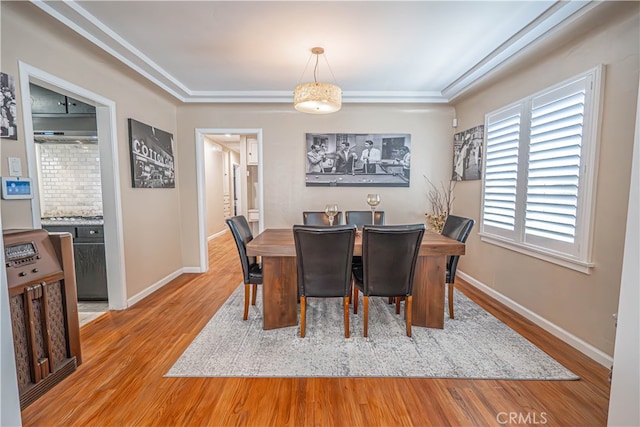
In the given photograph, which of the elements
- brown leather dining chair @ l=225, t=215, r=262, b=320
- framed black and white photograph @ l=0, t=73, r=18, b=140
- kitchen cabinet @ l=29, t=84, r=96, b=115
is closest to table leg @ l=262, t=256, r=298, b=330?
brown leather dining chair @ l=225, t=215, r=262, b=320

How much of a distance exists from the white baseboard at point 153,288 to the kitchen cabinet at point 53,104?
6.62 feet

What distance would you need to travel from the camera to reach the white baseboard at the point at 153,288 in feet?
10.2

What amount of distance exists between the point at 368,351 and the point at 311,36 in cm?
264

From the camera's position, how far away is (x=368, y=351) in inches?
85.5

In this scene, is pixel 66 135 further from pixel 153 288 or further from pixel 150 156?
pixel 153 288

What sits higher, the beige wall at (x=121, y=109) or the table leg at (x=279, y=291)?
the beige wall at (x=121, y=109)

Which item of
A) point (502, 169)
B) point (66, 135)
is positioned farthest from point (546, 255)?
point (66, 135)

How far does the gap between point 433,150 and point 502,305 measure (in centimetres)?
229

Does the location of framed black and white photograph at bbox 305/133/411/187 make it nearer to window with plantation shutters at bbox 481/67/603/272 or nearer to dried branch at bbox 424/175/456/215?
dried branch at bbox 424/175/456/215

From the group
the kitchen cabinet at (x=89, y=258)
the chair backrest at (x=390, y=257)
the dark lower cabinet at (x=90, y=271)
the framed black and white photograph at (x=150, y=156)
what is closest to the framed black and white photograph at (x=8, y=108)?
the framed black and white photograph at (x=150, y=156)

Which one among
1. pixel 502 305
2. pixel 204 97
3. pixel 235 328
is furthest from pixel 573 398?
pixel 204 97

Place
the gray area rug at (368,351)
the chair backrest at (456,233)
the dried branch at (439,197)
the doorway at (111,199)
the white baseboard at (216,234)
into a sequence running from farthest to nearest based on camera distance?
1. the white baseboard at (216,234)
2. the dried branch at (439,197)
3. the doorway at (111,199)
4. the chair backrest at (456,233)
5. the gray area rug at (368,351)

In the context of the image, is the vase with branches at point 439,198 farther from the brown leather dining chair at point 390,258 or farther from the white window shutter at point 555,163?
the brown leather dining chair at point 390,258

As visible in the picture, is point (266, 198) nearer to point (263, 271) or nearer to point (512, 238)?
point (263, 271)
